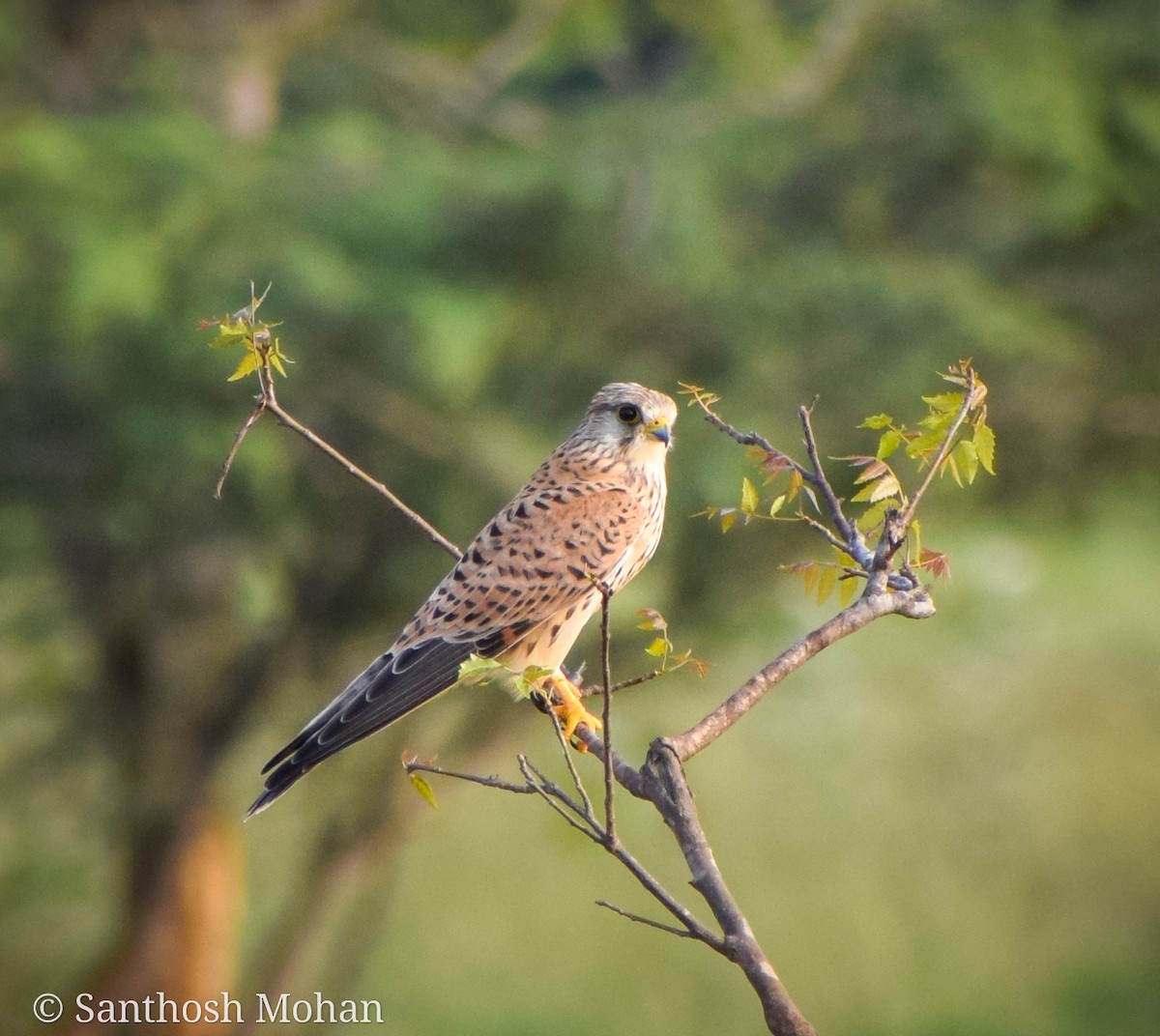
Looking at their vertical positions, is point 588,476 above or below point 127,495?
below

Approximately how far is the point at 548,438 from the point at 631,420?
269 cm

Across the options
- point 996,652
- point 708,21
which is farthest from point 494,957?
point 708,21

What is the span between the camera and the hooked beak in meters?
3.34

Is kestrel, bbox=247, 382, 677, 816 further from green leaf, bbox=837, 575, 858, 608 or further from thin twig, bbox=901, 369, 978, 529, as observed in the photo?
thin twig, bbox=901, 369, 978, 529

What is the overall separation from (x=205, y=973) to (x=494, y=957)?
2076mm

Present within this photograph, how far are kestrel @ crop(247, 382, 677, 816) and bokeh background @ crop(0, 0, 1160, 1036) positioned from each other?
209 cm

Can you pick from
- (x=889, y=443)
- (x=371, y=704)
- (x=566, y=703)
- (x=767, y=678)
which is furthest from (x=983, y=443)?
(x=371, y=704)

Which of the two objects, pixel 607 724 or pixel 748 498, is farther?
pixel 748 498

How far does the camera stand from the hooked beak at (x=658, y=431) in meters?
3.34

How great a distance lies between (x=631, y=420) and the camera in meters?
3.45

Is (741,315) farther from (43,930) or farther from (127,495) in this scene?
(43,930)

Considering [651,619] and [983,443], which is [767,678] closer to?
[651,619]

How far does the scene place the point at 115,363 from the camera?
5.88 m

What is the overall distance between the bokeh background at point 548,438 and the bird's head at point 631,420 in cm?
202
